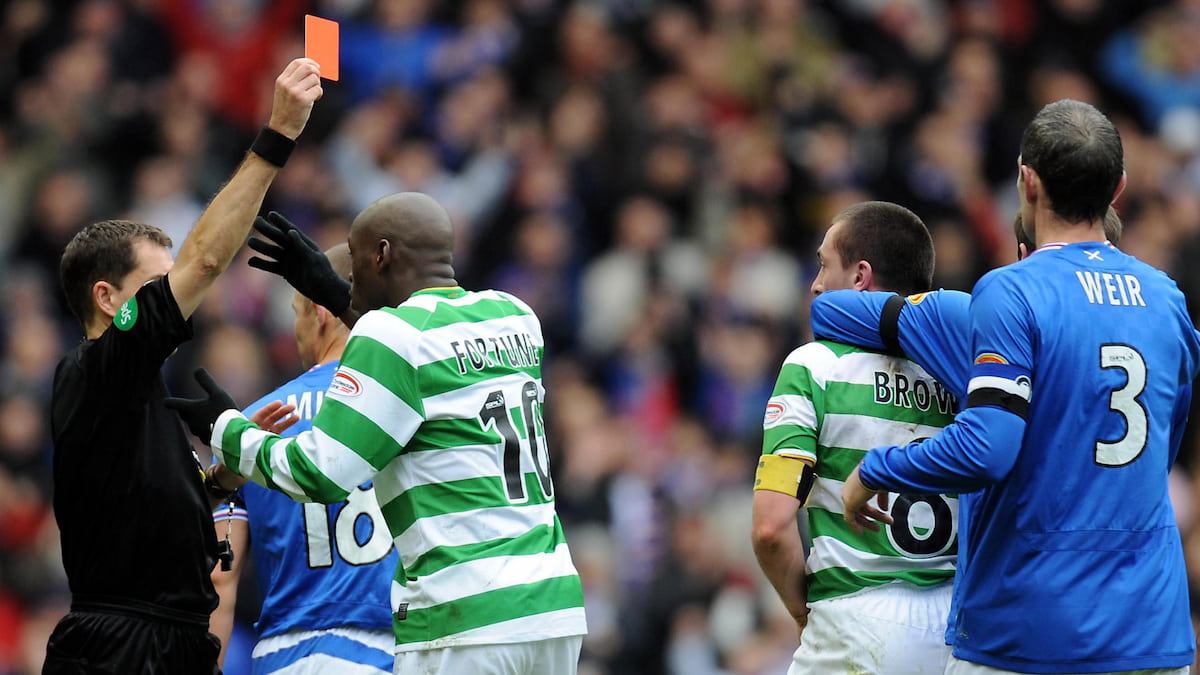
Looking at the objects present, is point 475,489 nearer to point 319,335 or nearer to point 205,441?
point 205,441

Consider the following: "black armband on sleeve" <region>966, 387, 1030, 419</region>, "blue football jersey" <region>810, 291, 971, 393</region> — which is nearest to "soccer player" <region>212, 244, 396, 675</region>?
"blue football jersey" <region>810, 291, 971, 393</region>

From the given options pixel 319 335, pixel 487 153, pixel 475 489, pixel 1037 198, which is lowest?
pixel 475 489

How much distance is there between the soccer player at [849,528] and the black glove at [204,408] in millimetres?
1733

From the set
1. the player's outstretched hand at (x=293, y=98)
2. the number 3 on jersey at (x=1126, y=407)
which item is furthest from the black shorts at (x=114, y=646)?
the number 3 on jersey at (x=1126, y=407)

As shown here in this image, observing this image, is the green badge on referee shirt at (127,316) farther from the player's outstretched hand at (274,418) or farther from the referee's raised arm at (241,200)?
the player's outstretched hand at (274,418)

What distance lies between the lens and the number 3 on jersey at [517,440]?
15.4 ft

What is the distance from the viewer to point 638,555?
406 inches

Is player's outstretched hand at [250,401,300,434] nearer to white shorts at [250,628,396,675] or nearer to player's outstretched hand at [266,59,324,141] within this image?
player's outstretched hand at [266,59,324,141]

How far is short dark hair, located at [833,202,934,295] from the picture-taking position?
5027 mm

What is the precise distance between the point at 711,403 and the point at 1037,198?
726cm

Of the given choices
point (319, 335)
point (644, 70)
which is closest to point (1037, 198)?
point (319, 335)

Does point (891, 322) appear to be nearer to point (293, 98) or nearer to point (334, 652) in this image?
point (293, 98)

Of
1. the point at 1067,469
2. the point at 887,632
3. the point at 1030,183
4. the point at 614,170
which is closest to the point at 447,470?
the point at 887,632

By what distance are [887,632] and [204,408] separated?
227cm
